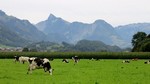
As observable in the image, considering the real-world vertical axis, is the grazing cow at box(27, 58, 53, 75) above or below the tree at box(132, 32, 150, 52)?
below

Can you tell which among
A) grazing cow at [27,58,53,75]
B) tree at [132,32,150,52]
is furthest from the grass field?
tree at [132,32,150,52]

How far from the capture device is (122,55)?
4026 inches

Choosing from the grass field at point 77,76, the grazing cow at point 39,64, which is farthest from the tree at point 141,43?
the grazing cow at point 39,64

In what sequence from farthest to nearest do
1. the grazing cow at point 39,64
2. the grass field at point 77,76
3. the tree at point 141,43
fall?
the tree at point 141,43 < the grazing cow at point 39,64 < the grass field at point 77,76

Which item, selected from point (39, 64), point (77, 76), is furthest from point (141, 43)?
point (77, 76)

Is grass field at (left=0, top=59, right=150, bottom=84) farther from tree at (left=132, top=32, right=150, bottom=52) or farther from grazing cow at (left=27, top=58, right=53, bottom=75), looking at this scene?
tree at (left=132, top=32, right=150, bottom=52)

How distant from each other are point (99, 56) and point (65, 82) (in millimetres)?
78692

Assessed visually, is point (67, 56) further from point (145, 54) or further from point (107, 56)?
point (145, 54)

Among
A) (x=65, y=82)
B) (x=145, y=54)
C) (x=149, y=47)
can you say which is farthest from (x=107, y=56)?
(x=65, y=82)

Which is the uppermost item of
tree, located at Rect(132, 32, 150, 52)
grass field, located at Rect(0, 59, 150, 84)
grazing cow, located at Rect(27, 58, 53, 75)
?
tree, located at Rect(132, 32, 150, 52)

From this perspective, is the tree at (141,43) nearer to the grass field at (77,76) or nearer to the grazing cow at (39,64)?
the grass field at (77,76)

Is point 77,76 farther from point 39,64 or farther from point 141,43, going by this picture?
point 141,43

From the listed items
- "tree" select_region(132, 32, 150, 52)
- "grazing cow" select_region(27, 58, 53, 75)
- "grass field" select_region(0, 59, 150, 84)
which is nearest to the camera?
"grass field" select_region(0, 59, 150, 84)

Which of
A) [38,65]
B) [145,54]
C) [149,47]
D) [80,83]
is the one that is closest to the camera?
[80,83]
